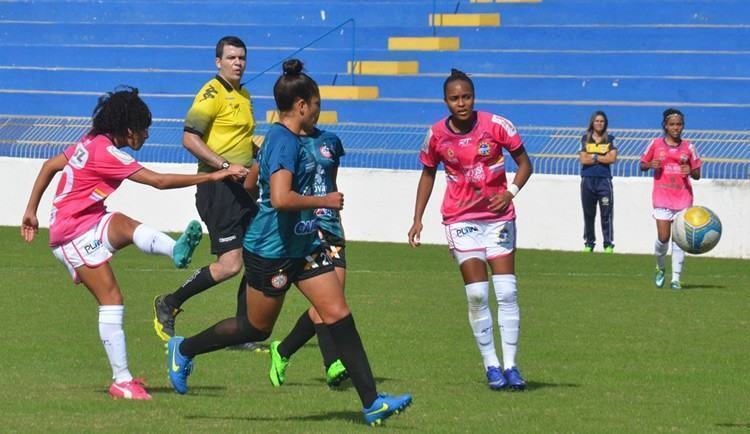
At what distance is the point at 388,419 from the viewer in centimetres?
821

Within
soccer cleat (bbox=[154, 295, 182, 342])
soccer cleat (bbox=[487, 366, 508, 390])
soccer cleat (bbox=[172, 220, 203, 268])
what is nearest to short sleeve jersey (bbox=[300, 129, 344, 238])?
soccer cleat (bbox=[172, 220, 203, 268])

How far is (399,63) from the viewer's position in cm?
3075

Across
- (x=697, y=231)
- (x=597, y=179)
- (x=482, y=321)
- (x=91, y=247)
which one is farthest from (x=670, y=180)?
(x=91, y=247)

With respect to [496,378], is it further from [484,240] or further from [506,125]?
[506,125]

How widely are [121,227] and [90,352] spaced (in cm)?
252

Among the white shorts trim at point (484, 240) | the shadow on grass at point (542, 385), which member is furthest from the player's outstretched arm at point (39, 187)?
the shadow on grass at point (542, 385)

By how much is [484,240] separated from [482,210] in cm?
19

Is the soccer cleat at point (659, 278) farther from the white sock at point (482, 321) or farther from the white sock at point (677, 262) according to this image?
the white sock at point (482, 321)

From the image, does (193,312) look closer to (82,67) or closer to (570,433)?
(570,433)

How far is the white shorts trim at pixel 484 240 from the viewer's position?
9703 mm

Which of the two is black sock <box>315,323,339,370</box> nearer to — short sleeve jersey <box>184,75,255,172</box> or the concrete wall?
short sleeve jersey <box>184,75,255,172</box>

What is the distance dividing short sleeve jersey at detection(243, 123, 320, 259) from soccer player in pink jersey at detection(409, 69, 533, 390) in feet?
5.80

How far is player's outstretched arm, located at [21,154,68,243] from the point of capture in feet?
30.5

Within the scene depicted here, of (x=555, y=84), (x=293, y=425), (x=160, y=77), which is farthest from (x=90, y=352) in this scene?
(x=160, y=77)
